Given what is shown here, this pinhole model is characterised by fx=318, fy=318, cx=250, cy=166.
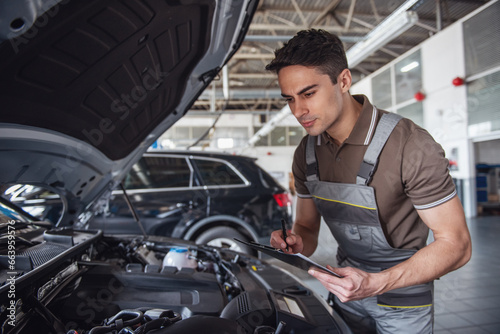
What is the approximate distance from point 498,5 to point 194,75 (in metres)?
6.82

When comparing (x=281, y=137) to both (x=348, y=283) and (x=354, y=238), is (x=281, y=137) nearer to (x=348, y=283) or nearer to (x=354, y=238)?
(x=354, y=238)

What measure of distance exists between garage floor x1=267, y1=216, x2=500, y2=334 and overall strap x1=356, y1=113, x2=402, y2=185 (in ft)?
5.85

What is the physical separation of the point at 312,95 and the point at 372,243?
0.63 meters

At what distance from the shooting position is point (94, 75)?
1066 mm

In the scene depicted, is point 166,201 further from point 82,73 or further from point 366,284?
point 366,284

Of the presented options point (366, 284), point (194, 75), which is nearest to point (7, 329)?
point (366, 284)

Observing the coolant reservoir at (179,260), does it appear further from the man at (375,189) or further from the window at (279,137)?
the window at (279,137)

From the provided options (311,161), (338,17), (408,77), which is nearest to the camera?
(311,161)

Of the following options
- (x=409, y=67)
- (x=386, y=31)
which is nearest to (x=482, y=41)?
(x=409, y=67)

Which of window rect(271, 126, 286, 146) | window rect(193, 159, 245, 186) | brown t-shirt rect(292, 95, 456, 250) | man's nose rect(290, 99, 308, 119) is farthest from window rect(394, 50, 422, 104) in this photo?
man's nose rect(290, 99, 308, 119)

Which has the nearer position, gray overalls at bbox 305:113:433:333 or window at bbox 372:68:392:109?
gray overalls at bbox 305:113:433:333

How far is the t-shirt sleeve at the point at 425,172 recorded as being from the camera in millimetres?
1071

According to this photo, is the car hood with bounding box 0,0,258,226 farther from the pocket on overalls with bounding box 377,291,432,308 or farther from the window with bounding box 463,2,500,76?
the window with bounding box 463,2,500,76

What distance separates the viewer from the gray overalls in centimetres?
121
